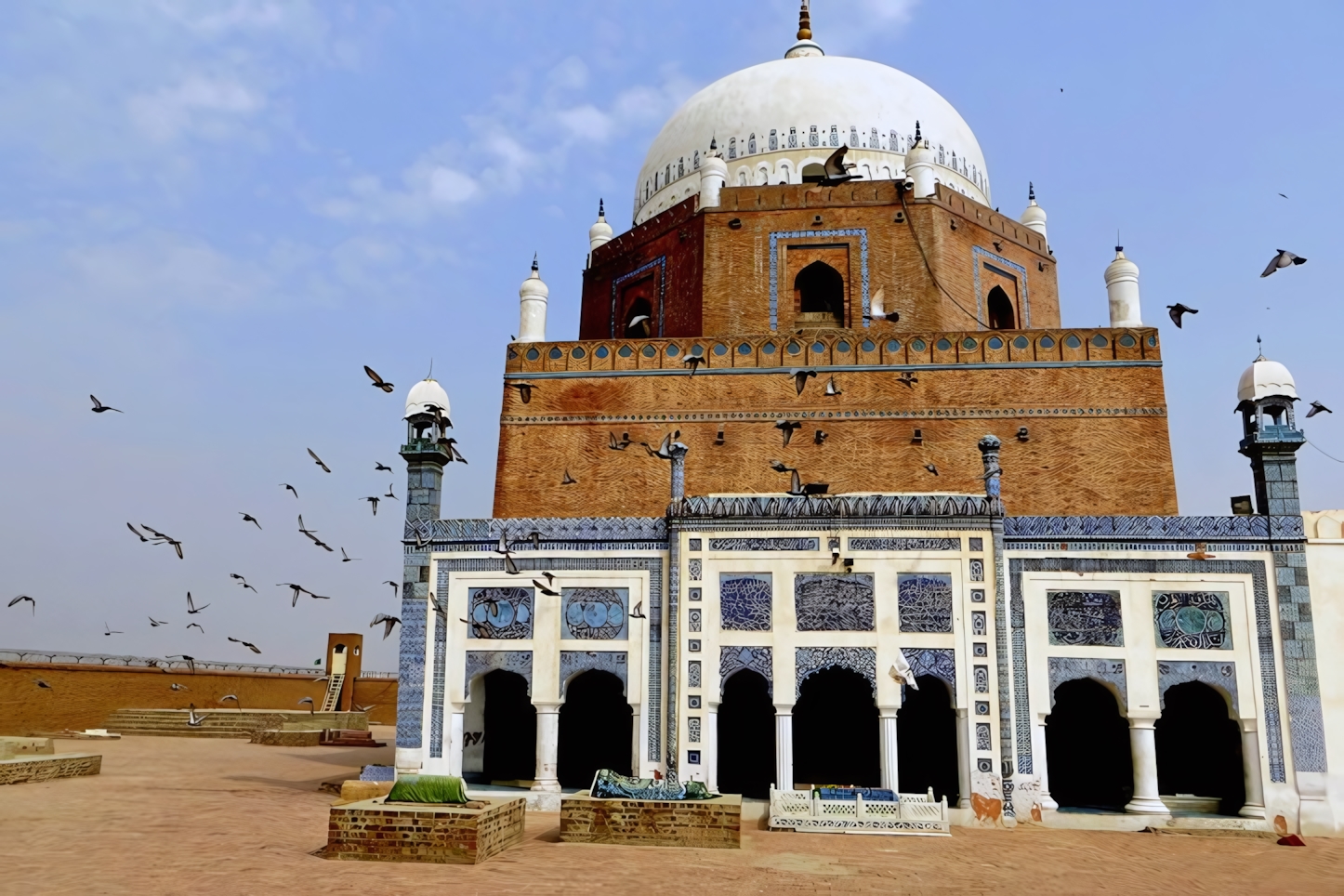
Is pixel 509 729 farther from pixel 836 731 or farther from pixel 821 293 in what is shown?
pixel 821 293

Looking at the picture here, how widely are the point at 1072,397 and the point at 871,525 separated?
5.10 meters

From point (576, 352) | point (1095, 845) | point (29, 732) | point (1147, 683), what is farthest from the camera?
point (29, 732)

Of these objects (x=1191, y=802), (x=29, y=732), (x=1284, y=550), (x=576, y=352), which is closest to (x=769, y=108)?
(x=576, y=352)

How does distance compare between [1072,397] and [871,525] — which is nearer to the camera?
[871,525]

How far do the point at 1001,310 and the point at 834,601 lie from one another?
28.0 feet

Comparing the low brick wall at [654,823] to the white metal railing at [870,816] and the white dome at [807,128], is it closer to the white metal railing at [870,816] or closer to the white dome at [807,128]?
the white metal railing at [870,816]

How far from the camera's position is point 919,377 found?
57.3 feet

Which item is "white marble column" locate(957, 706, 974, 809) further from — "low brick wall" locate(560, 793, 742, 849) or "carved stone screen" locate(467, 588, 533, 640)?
"carved stone screen" locate(467, 588, 533, 640)

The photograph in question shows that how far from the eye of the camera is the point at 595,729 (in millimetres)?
16500

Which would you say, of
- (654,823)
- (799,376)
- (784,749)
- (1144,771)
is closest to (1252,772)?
(1144,771)

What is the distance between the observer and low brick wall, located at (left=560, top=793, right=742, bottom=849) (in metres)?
11.2

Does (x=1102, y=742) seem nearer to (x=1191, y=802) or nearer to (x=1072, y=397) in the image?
(x=1191, y=802)

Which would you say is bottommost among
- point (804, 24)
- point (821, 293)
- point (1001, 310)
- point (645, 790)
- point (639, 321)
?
point (645, 790)

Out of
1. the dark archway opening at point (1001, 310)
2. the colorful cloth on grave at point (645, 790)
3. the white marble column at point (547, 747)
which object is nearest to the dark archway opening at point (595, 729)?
the white marble column at point (547, 747)
